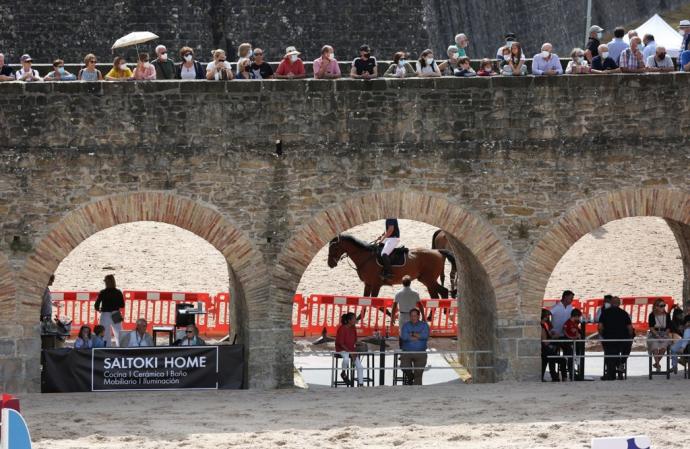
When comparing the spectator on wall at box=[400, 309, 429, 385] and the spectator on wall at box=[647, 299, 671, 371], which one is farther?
the spectator on wall at box=[647, 299, 671, 371]

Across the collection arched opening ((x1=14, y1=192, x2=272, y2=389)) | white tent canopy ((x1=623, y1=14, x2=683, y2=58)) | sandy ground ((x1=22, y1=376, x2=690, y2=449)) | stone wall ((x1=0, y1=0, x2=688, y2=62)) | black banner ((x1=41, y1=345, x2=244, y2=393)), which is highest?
white tent canopy ((x1=623, y1=14, x2=683, y2=58))

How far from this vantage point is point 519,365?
25141mm

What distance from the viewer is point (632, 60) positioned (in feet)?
83.5

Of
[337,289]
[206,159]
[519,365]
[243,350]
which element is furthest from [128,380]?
[337,289]

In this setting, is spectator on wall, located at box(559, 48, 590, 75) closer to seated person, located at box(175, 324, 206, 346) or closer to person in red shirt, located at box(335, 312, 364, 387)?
person in red shirt, located at box(335, 312, 364, 387)

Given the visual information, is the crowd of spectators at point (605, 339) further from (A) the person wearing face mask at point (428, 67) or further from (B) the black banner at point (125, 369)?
(B) the black banner at point (125, 369)

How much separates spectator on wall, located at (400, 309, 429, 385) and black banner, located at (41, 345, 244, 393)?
309 centimetres

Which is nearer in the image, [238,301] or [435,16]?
[238,301]

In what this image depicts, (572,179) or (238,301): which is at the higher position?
(572,179)

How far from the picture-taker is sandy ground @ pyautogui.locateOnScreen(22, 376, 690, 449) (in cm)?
2094

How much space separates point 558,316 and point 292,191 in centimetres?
495

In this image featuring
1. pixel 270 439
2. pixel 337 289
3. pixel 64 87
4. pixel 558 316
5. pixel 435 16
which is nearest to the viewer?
pixel 270 439

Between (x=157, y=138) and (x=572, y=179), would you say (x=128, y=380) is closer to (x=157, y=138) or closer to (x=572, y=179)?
(x=157, y=138)

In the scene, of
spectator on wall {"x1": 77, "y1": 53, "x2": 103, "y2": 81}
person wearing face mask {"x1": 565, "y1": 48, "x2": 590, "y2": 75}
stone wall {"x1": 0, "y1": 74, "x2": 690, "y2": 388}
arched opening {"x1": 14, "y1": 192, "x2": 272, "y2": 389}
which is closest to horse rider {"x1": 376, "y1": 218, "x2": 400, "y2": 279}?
stone wall {"x1": 0, "y1": 74, "x2": 690, "y2": 388}
